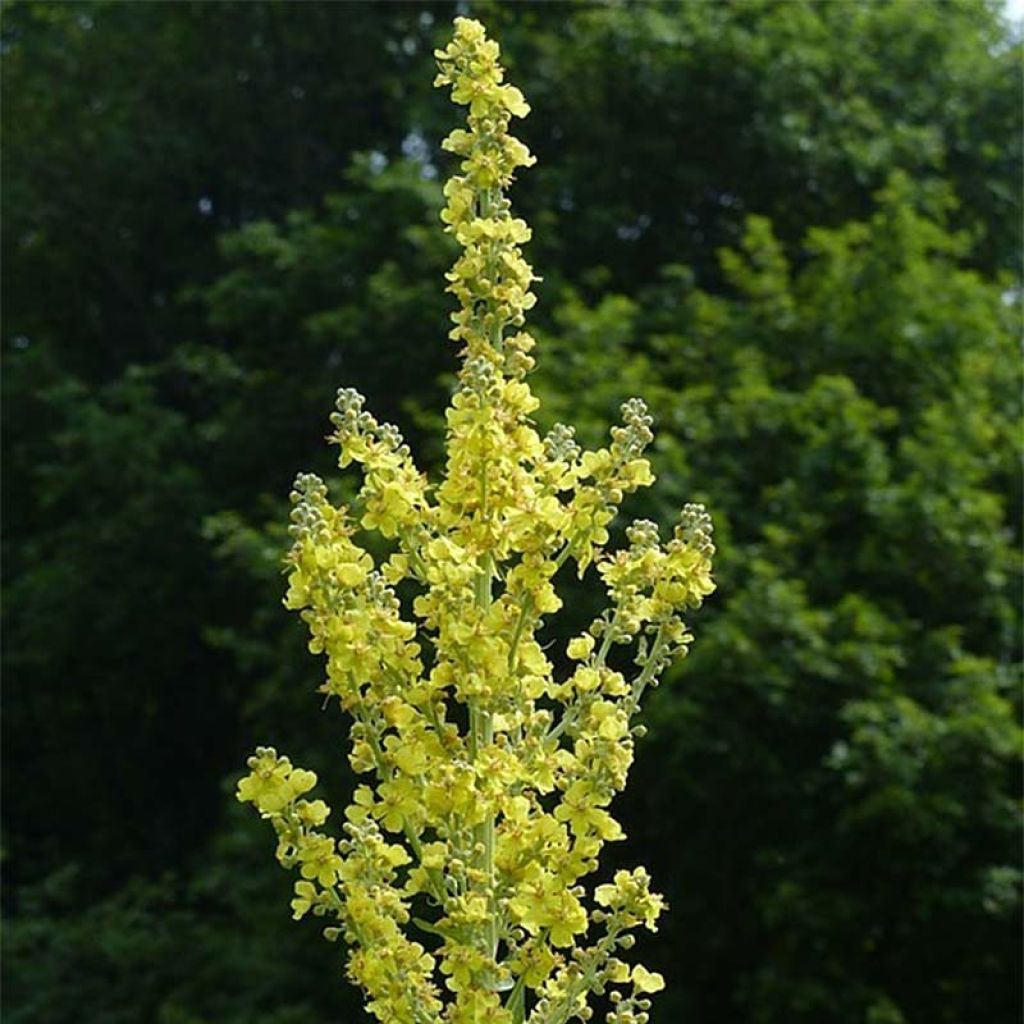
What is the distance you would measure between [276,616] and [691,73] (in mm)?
4527

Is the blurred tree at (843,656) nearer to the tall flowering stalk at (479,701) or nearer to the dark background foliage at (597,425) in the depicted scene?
the dark background foliage at (597,425)

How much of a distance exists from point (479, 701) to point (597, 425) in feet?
22.8

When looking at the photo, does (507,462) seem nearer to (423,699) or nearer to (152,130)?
(423,699)

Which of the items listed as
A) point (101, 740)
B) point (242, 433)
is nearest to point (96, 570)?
point (242, 433)

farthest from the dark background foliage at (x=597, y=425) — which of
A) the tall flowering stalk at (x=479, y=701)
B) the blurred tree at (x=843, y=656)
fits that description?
the tall flowering stalk at (x=479, y=701)

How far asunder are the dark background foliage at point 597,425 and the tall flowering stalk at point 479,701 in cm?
655

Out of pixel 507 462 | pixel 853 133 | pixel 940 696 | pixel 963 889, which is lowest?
pixel 507 462

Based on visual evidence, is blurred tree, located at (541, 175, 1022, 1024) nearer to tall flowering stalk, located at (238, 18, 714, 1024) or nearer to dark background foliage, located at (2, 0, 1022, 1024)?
dark background foliage, located at (2, 0, 1022, 1024)

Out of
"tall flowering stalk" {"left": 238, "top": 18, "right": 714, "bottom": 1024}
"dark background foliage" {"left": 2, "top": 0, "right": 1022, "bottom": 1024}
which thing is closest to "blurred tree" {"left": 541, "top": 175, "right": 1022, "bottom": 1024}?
"dark background foliage" {"left": 2, "top": 0, "right": 1022, "bottom": 1024}

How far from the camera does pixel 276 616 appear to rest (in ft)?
38.7

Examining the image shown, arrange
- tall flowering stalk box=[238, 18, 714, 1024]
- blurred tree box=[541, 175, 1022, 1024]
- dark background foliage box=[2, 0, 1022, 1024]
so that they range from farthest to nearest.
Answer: dark background foliage box=[2, 0, 1022, 1024] → blurred tree box=[541, 175, 1022, 1024] → tall flowering stalk box=[238, 18, 714, 1024]

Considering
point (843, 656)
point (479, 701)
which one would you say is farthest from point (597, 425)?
point (479, 701)

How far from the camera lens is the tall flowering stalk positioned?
321cm

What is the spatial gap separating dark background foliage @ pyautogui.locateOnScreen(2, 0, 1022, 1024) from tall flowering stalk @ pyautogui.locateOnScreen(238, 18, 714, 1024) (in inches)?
258
